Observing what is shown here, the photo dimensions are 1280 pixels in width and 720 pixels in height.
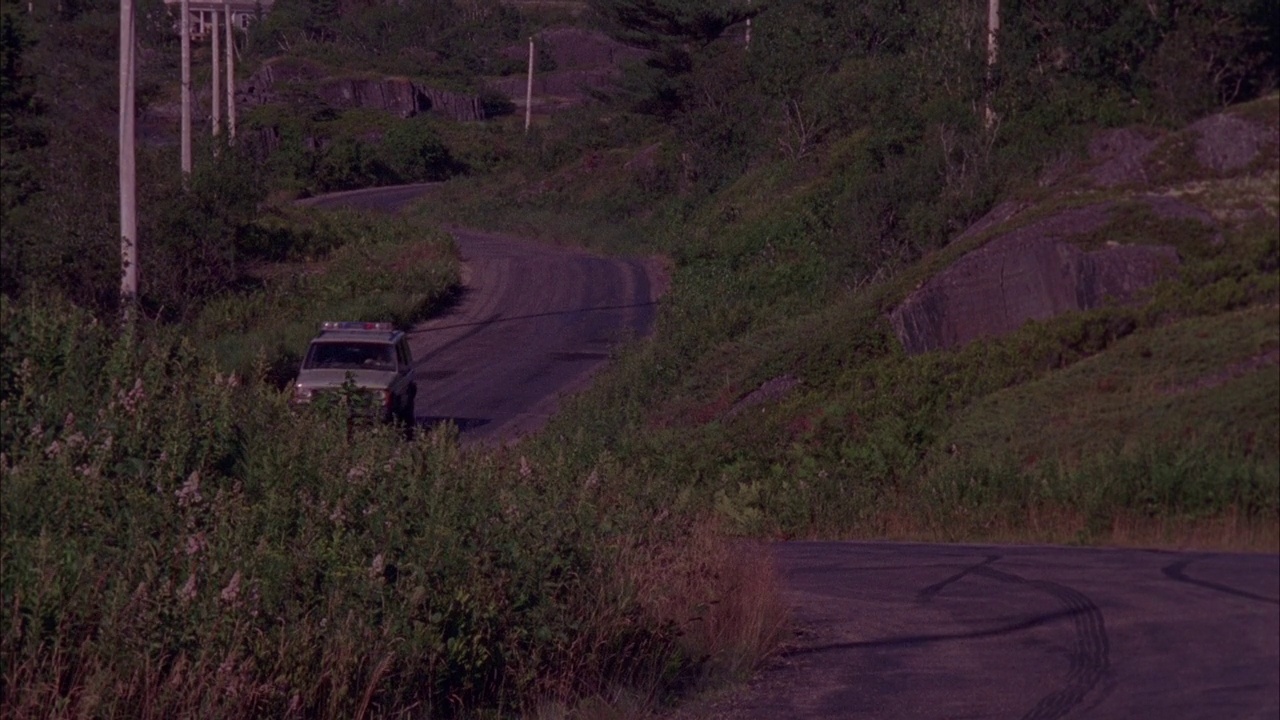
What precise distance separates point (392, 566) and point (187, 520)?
1313 millimetres

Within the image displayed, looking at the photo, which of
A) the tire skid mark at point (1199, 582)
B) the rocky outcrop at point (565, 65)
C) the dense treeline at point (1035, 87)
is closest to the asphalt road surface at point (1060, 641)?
the tire skid mark at point (1199, 582)

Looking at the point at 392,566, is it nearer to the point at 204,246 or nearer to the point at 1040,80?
the point at 1040,80

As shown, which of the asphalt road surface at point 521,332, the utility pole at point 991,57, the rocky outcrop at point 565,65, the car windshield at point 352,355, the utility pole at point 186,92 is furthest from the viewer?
the rocky outcrop at point 565,65

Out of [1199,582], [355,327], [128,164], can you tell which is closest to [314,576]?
[1199,582]

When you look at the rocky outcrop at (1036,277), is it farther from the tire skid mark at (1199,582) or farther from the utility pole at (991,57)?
the tire skid mark at (1199,582)

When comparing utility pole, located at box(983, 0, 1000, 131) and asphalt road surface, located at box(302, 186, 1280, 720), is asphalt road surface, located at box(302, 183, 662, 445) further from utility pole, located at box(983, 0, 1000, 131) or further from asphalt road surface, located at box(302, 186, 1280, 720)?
utility pole, located at box(983, 0, 1000, 131)

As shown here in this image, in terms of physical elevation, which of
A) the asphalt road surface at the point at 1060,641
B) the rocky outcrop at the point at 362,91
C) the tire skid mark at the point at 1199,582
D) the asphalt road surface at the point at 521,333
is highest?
the rocky outcrop at the point at 362,91

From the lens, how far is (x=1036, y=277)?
4695mm

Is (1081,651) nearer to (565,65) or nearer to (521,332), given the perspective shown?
(521,332)

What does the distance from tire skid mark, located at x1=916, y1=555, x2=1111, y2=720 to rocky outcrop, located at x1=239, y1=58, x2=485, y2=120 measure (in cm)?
10135

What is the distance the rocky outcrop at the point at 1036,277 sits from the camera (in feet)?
14.2

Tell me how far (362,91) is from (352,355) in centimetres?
8746

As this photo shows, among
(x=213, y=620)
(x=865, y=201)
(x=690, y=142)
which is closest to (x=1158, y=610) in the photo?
(x=213, y=620)

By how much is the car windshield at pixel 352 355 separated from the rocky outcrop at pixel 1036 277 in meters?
17.5
